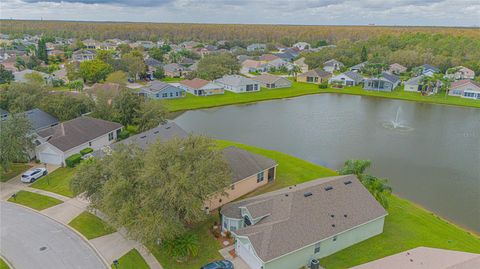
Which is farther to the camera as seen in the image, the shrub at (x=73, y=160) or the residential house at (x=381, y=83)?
the residential house at (x=381, y=83)

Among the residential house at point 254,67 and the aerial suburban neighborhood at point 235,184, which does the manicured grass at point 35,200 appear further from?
the residential house at point 254,67

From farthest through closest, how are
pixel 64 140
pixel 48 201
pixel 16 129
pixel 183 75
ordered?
pixel 183 75 → pixel 64 140 → pixel 16 129 → pixel 48 201

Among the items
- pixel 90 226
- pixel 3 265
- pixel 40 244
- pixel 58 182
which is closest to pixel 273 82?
pixel 58 182

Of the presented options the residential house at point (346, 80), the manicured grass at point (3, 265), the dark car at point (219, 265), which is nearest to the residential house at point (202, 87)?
the residential house at point (346, 80)

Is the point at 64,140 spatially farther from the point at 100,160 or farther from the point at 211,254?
the point at 211,254

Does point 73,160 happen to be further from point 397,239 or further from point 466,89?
point 466,89

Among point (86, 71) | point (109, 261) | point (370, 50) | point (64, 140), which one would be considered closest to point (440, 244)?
point (109, 261)

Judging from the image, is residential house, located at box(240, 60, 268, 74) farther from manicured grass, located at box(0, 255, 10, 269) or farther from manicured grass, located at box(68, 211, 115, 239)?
manicured grass, located at box(0, 255, 10, 269)

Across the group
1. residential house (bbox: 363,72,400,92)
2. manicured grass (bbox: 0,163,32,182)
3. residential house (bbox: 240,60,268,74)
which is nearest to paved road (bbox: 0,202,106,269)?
manicured grass (bbox: 0,163,32,182)
